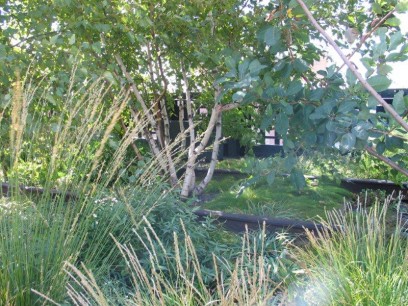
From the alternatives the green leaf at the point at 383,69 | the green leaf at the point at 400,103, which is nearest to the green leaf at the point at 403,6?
the green leaf at the point at 383,69

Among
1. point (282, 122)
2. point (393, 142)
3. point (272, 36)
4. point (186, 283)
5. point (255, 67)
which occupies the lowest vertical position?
point (186, 283)

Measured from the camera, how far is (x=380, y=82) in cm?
216

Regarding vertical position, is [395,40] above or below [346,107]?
above

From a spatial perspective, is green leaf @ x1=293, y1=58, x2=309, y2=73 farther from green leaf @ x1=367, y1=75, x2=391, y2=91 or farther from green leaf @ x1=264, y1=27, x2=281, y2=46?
green leaf @ x1=367, y1=75, x2=391, y2=91

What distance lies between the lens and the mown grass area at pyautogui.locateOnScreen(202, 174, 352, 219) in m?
4.23

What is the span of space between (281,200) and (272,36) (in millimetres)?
2323

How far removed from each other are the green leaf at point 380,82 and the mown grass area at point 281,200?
1887mm

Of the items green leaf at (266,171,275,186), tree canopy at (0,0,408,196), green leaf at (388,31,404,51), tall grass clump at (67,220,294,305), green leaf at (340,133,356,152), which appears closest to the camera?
tall grass clump at (67,220,294,305)

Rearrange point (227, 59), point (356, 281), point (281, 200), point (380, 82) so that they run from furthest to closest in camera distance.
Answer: point (281, 200)
point (227, 59)
point (380, 82)
point (356, 281)

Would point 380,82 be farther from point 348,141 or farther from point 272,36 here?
point 272,36

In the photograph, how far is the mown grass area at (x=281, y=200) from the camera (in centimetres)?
423

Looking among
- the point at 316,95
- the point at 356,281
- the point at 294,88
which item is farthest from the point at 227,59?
the point at 356,281

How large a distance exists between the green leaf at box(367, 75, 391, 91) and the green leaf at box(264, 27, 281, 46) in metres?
0.58

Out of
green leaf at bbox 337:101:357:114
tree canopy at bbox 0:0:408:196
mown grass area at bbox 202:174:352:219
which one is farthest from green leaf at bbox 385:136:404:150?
mown grass area at bbox 202:174:352:219
